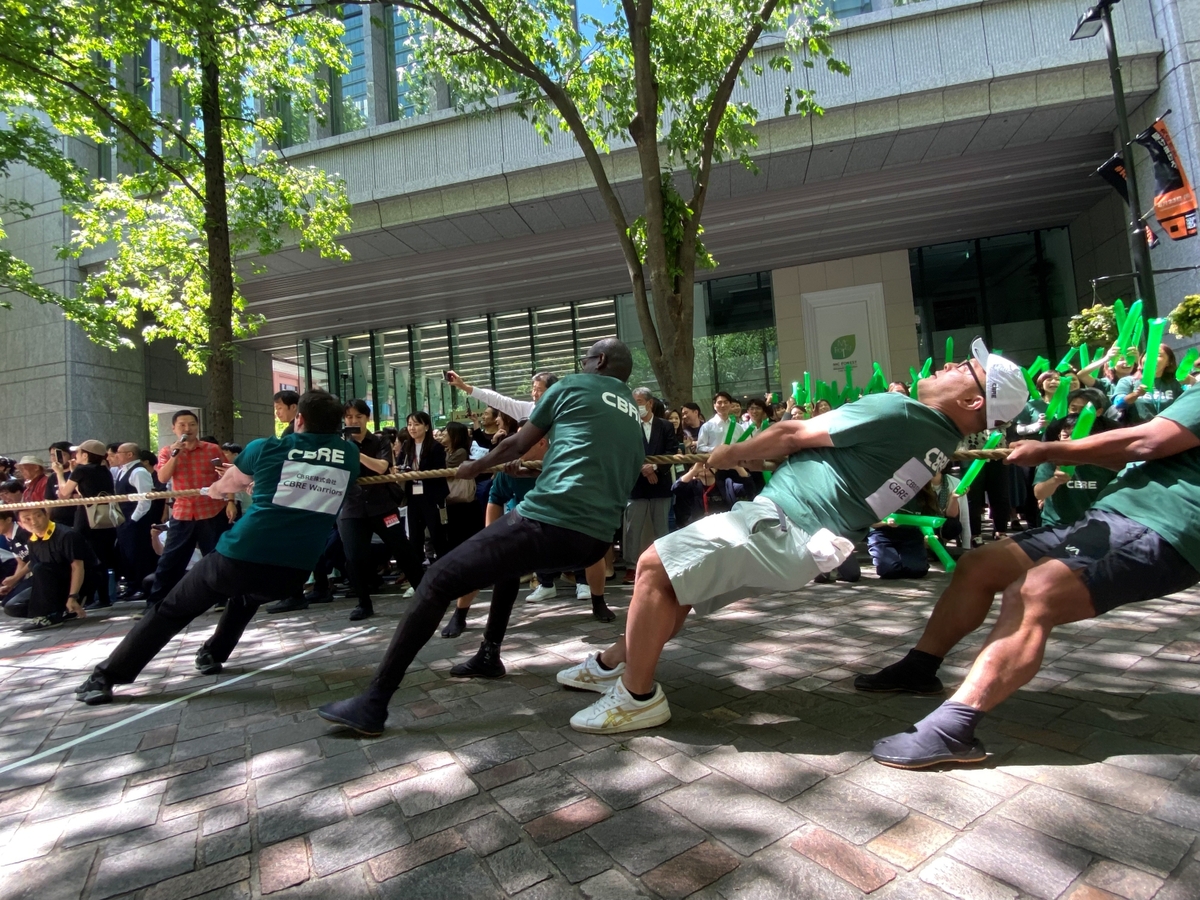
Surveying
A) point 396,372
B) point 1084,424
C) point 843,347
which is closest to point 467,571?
point 1084,424

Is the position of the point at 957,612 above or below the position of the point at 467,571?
below

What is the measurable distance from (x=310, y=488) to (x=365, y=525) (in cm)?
A: 264

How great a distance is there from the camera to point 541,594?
21.9 feet

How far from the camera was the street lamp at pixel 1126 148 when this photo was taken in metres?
8.80

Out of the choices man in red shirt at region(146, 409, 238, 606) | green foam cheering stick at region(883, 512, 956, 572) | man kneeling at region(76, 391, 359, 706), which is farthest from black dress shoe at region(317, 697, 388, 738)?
green foam cheering stick at region(883, 512, 956, 572)

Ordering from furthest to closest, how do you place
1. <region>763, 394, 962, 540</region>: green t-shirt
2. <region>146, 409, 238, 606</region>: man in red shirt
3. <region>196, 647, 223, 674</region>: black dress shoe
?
1. <region>146, 409, 238, 606</region>: man in red shirt
2. <region>196, 647, 223, 674</region>: black dress shoe
3. <region>763, 394, 962, 540</region>: green t-shirt

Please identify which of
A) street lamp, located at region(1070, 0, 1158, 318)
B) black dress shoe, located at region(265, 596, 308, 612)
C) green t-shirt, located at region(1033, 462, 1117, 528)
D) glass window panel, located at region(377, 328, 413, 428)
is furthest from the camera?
glass window panel, located at region(377, 328, 413, 428)

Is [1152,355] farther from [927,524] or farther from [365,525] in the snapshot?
[365,525]

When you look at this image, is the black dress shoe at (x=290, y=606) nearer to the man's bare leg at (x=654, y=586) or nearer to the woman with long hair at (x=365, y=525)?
the woman with long hair at (x=365, y=525)

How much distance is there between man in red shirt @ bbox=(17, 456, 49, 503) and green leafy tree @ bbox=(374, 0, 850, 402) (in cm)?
652

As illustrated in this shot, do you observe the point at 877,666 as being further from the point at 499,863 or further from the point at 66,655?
the point at 66,655

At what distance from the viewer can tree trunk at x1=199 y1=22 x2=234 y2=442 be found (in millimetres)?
8602

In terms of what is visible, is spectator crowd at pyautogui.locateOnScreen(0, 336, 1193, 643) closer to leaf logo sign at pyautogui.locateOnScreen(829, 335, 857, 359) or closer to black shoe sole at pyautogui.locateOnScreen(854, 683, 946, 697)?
black shoe sole at pyautogui.locateOnScreen(854, 683, 946, 697)

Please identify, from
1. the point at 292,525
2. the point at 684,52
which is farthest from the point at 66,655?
the point at 684,52
